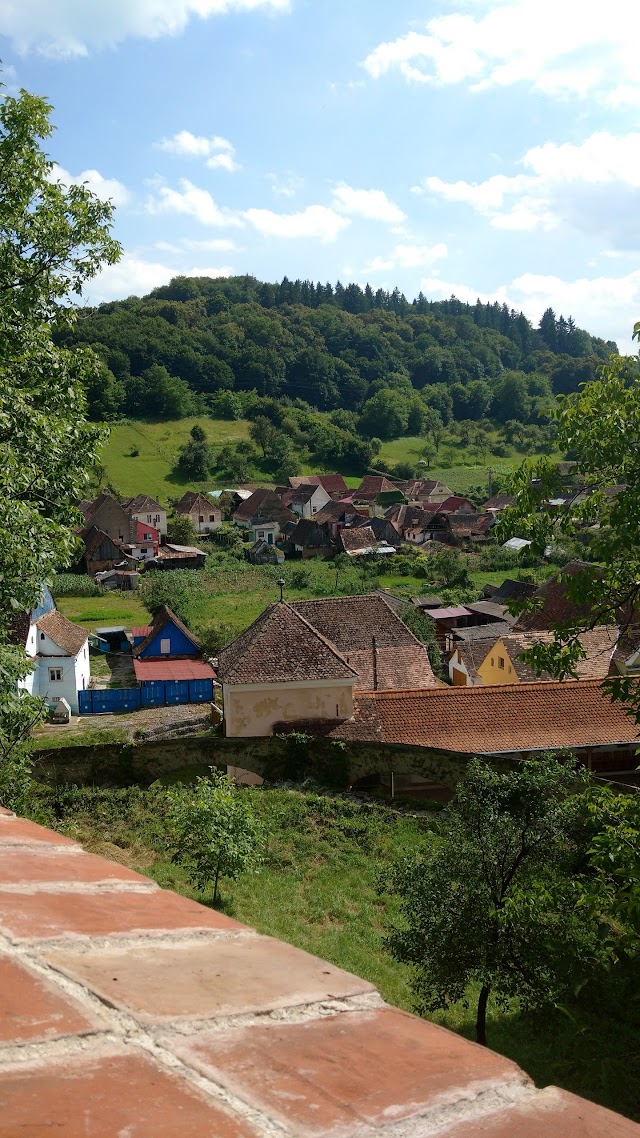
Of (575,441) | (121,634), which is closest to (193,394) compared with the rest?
(121,634)

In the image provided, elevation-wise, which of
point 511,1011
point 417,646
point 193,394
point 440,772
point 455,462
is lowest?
point 511,1011

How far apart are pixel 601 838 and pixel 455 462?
4788 inches

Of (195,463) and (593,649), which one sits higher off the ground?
(195,463)

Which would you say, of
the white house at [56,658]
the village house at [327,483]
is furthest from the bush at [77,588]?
the village house at [327,483]

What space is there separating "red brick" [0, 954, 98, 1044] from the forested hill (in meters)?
123

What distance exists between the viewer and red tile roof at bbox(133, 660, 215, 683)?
3631cm

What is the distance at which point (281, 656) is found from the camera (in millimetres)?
22094

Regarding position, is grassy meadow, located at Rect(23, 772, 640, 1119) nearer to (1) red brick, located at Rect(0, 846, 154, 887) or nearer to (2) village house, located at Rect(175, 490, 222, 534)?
(1) red brick, located at Rect(0, 846, 154, 887)

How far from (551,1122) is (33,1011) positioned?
0.89m

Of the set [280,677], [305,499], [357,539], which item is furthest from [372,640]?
[305,499]

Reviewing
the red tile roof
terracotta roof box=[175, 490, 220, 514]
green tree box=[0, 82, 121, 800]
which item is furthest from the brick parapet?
terracotta roof box=[175, 490, 220, 514]

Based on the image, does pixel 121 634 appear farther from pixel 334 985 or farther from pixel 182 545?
pixel 334 985

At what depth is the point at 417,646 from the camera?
95.4 feet

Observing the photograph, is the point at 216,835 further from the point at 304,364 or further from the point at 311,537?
the point at 304,364
